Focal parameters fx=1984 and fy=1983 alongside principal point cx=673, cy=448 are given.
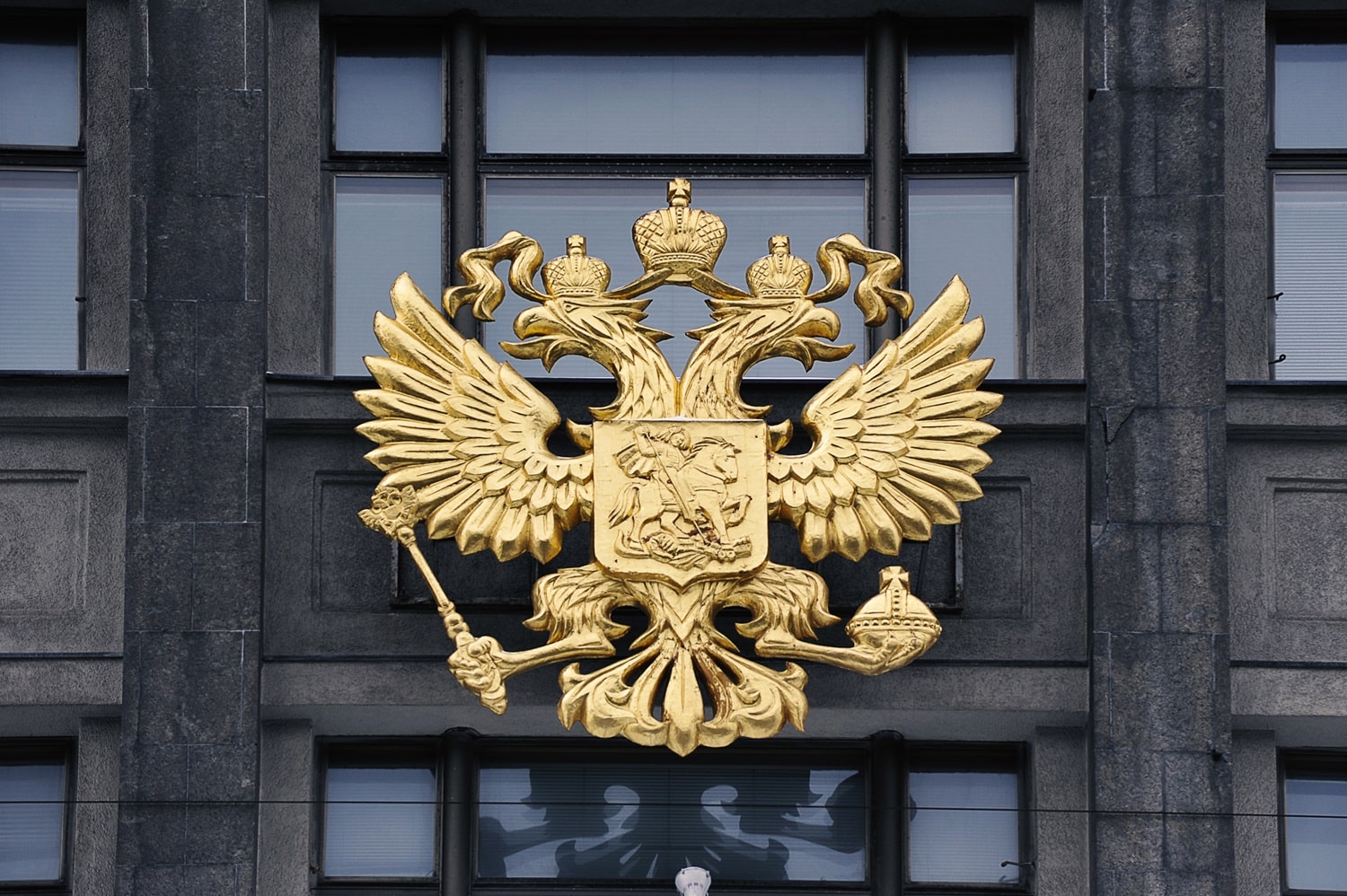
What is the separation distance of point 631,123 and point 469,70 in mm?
1015

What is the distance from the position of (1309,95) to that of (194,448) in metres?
6.80

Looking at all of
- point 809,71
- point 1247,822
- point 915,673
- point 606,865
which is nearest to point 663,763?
point 606,865

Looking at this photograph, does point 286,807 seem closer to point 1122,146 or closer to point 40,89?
point 40,89

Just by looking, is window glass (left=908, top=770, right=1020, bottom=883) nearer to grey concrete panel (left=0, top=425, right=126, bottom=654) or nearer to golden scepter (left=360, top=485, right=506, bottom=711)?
golden scepter (left=360, top=485, right=506, bottom=711)

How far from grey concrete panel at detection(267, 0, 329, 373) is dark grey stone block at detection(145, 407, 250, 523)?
655mm

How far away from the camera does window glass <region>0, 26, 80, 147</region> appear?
38.3ft

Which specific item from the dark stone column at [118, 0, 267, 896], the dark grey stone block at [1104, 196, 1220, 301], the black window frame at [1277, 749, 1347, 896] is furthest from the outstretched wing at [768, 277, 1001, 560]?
the dark stone column at [118, 0, 267, 896]

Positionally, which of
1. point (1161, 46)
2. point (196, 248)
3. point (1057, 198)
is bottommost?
point (196, 248)

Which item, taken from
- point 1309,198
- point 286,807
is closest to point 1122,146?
point 1309,198

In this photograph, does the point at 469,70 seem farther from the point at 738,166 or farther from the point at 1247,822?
the point at 1247,822

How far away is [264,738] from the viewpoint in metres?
11.0

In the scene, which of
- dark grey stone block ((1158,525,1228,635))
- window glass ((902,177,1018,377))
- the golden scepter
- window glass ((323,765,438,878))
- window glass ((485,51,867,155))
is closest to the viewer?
the golden scepter

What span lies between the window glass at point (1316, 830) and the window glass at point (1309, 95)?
373 centimetres

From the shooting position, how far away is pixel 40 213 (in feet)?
38.1
